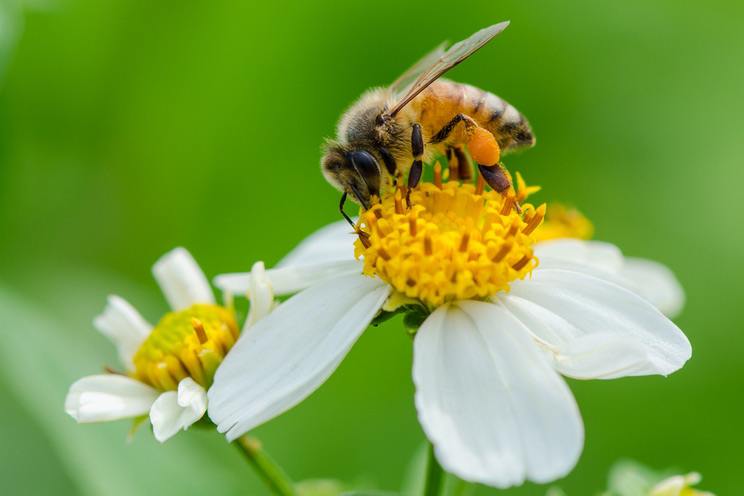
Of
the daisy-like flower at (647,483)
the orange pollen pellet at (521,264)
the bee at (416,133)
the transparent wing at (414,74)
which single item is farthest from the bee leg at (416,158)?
the daisy-like flower at (647,483)

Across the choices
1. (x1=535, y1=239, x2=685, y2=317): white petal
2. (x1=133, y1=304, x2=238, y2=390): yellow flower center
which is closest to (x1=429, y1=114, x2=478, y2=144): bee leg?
(x1=535, y1=239, x2=685, y2=317): white petal

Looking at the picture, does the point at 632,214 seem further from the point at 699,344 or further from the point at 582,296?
the point at 582,296

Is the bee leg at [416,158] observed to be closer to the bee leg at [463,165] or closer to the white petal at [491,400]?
the bee leg at [463,165]

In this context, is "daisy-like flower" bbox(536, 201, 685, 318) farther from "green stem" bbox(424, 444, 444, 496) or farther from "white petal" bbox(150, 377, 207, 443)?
"white petal" bbox(150, 377, 207, 443)

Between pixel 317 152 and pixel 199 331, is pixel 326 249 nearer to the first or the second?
pixel 199 331

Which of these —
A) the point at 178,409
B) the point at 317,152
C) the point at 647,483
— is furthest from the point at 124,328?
the point at 317,152

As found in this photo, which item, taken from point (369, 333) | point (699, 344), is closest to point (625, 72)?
point (699, 344)
